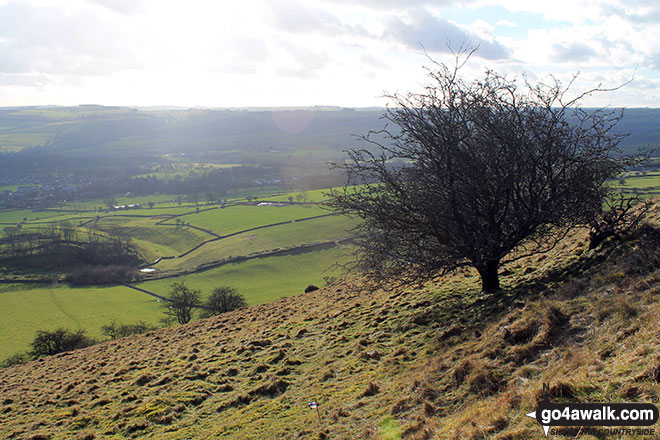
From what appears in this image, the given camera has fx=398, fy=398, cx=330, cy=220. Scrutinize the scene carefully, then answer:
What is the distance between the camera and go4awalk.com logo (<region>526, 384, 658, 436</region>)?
4633 mm

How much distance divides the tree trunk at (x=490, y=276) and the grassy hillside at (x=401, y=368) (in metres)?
0.38

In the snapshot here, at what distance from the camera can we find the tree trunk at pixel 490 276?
13500 mm

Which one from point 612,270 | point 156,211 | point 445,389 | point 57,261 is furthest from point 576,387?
point 156,211

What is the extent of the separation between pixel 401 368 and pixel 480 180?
608 centimetres

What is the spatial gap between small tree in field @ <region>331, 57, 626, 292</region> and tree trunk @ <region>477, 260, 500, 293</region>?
0.24ft

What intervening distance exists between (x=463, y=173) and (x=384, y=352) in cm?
604

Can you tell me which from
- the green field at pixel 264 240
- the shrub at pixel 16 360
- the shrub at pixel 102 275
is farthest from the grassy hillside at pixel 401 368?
the green field at pixel 264 240

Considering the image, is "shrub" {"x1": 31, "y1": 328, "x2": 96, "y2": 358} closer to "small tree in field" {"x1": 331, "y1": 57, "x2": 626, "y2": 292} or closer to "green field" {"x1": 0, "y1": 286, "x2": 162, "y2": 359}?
"green field" {"x1": 0, "y1": 286, "x2": 162, "y2": 359}

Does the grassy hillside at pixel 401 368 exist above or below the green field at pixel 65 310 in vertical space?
above

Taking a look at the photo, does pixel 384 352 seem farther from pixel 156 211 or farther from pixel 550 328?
pixel 156 211

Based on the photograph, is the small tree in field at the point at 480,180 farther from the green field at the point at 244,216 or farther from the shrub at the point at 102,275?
the green field at the point at 244,216

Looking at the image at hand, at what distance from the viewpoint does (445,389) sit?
7.83 meters

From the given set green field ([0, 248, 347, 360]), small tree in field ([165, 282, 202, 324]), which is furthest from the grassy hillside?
green field ([0, 248, 347, 360])

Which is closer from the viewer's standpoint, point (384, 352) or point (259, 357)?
point (384, 352)
